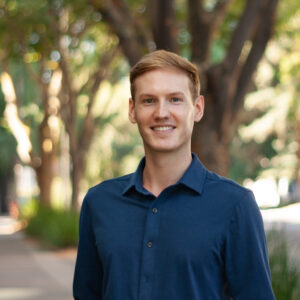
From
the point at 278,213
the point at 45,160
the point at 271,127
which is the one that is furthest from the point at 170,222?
the point at 271,127

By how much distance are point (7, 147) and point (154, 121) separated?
37.5 m

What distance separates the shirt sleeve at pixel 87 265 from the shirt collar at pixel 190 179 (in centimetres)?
21

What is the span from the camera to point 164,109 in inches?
96.8

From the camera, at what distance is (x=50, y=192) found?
2480 centimetres

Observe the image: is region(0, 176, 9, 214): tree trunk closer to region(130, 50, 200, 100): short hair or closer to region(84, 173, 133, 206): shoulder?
region(84, 173, 133, 206): shoulder

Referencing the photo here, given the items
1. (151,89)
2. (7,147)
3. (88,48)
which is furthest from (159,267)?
(7,147)

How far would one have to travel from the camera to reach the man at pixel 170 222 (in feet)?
7.63

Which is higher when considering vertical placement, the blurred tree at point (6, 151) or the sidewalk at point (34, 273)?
the sidewalk at point (34, 273)

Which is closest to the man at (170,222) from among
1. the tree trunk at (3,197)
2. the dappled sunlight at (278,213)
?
the dappled sunlight at (278,213)

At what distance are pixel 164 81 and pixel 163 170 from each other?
0.31 m

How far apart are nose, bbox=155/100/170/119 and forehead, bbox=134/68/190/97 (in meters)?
0.04

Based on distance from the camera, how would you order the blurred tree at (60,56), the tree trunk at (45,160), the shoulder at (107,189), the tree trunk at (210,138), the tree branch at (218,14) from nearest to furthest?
the shoulder at (107,189)
the tree trunk at (210,138)
the tree branch at (218,14)
the blurred tree at (60,56)
the tree trunk at (45,160)

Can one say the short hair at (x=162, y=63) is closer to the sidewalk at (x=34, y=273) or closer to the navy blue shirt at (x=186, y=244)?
the navy blue shirt at (x=186, y=244)

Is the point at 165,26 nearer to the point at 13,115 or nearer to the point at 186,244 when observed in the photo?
the point at 186,244
